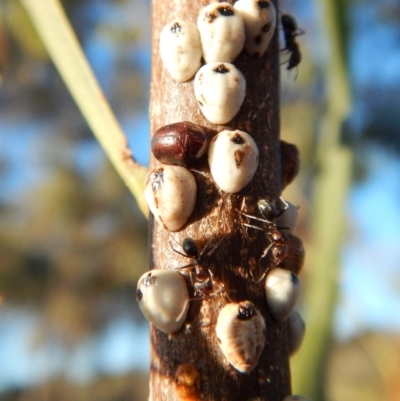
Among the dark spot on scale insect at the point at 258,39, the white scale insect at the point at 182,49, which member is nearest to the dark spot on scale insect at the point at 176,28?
the white scale insect at the point at 182,49

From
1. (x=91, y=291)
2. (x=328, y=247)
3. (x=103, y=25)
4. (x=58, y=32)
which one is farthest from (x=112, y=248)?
(x=58, y=32)

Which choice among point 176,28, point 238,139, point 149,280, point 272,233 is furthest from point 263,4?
point 149,280

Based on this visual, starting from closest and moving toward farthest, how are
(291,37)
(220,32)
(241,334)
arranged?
(241,334), (220,32), (291,37)

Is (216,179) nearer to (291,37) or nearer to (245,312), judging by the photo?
(245,312)

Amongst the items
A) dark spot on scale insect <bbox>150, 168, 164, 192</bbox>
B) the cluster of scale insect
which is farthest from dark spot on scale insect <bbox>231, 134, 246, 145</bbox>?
dark spot on scale insect <bbox>150, 168, 164, 192</bbox>

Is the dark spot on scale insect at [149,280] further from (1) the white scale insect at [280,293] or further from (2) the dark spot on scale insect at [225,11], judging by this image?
(2) the dark spot on scale insect at [225,11]

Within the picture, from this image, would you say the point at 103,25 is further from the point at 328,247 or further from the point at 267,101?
the point at 267,101
